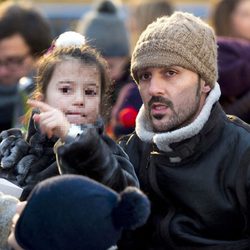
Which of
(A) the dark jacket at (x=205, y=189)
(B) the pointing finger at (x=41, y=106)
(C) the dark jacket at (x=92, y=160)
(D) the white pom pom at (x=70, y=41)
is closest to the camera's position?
(C) the dark jacket at (x=92, y=160)

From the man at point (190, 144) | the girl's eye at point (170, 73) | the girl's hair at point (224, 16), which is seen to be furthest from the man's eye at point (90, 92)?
the girl's hair at point (224, 16)

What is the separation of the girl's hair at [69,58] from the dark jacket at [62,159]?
0.57 feet

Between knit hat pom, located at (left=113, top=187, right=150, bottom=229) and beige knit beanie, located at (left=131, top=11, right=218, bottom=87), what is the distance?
0.76 metres

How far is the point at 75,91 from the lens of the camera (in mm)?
3963

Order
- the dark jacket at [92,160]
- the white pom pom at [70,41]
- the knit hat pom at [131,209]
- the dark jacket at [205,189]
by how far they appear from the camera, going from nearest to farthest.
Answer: the knit hat pom at [131,209] → the dark jacket at [92,160] → the dark jacket at [205,189] → the white pom pom at [70,41]

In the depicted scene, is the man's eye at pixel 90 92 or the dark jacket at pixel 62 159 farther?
the man's eye at pixel 90 92

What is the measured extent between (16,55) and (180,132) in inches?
94.5

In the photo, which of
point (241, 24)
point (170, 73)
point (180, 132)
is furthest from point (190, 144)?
point (241, 24)

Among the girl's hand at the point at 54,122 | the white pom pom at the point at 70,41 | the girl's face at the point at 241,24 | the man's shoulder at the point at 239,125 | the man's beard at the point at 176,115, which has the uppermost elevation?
the girl's hand at the point at 54,122

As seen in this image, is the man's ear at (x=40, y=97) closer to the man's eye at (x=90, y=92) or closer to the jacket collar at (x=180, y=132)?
the man's eye at (x=90, y=92)

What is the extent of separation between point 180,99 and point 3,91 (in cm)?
237

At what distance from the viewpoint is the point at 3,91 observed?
6129 millimetres

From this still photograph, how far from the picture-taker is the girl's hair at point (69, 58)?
4086 mm

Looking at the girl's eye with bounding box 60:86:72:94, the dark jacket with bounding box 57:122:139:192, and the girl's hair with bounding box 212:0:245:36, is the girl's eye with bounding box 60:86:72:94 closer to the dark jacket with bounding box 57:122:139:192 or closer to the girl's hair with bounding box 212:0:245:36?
the dark jacket with bounding box 57:122:139:192
